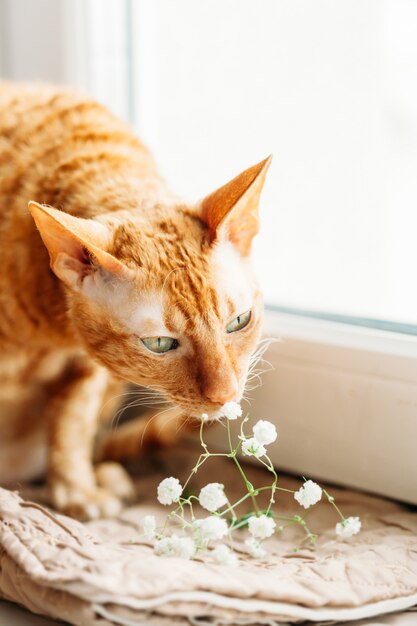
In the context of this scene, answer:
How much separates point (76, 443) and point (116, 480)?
113mm

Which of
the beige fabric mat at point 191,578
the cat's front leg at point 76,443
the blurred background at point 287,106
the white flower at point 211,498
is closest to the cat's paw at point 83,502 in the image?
the cat's front leg at point 76,443

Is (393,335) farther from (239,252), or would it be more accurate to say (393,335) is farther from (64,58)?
(64,58)

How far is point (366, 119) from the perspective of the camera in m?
1.51

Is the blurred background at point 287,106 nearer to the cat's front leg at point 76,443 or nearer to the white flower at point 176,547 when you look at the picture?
the cat's front leg at point 76,443

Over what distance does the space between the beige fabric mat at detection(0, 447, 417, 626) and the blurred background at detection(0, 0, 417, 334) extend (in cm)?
45

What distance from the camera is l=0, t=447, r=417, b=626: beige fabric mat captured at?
90 centimetres

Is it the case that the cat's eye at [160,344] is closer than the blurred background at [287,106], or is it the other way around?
the cat's eye at [160,344]

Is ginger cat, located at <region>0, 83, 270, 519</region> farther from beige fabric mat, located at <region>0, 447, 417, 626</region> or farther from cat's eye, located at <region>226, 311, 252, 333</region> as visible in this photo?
beige fabric mat, located at <region>0, 447, 417, 626</region>

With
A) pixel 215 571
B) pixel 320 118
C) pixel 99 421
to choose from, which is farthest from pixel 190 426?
pixel 320 118

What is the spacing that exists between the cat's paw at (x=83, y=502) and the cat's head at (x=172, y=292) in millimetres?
344

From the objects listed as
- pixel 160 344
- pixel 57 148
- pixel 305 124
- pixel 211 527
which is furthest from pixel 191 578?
pixel 305 124

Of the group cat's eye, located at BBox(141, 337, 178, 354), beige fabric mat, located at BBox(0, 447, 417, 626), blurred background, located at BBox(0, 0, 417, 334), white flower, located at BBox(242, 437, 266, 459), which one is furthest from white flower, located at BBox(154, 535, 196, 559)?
blurred background, located at BBox(0, 0, 417, 334)

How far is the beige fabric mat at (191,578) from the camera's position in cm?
Result: 90

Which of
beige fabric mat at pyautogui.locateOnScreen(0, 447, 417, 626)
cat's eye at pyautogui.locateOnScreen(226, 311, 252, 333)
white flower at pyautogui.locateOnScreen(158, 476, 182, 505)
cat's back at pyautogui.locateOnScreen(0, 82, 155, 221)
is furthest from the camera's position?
cat's back at pyautogui.locateOnScreen(0, 82, 155, 221)
